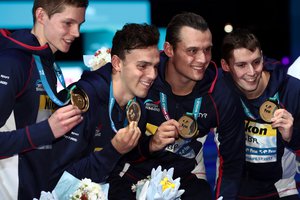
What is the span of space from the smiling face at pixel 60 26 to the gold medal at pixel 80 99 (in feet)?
1.59

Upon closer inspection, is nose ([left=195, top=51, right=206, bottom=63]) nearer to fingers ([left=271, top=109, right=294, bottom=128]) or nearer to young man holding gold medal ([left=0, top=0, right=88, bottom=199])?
fingers ([left=271, top=109, right=294, bottom=128])

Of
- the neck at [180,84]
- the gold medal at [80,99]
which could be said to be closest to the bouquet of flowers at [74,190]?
the gold medal at [80,99]

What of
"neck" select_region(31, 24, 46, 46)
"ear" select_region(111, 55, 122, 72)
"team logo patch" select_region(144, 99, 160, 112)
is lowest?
"team logo patch" select_region(144, 99, 160, 112)

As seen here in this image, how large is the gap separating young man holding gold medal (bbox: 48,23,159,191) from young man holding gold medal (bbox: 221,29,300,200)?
0.94 metres

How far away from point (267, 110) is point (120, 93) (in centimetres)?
116

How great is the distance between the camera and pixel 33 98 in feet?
12.9

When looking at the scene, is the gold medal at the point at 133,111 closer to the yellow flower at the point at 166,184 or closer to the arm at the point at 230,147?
the yellow flower at the point at 166,184

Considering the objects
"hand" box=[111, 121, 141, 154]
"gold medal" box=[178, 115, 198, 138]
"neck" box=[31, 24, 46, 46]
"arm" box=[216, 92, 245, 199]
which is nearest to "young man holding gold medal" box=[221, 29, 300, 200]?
"arm" box=[216, 92, 245, 199]

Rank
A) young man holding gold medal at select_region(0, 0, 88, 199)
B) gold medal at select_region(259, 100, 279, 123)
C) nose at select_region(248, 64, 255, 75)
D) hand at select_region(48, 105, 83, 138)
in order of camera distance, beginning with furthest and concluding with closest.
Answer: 1. nose at select_region(248, 64, 255, 75)
2. gold medal at select_region(259, 100, 279, 123)
3. young man holding gold medal at select_region(0, 0, 88, 199)
4. hand at select_region(48, 105, 83, 138)

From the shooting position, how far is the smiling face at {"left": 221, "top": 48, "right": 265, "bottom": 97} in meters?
4.89

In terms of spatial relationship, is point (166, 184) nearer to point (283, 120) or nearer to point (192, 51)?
point (283, 120)

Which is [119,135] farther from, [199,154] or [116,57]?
[199,154]

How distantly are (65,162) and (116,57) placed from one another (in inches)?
34.6

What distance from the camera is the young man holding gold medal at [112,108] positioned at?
392 cm
